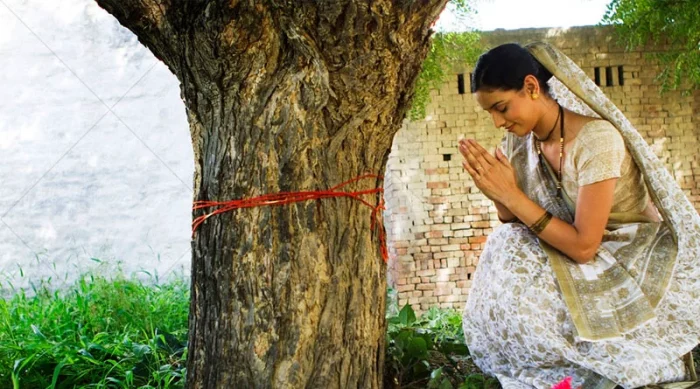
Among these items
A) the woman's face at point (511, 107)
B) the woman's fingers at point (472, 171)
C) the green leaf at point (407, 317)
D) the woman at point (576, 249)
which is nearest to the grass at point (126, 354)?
the green leaf at point (407, 317)

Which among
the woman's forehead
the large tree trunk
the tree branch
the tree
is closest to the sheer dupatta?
the woman's forehead

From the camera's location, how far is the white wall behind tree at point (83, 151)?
22.4ft

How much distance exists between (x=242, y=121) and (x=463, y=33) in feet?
14.1

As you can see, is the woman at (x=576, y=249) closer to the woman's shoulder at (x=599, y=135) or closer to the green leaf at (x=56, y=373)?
the woman's shoulder at (x=599, y=135)

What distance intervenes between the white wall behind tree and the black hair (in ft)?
15.1

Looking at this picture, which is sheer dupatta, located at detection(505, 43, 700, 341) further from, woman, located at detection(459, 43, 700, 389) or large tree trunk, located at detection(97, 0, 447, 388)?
large tree trunk, located at detection(97, 0, 447, 388)

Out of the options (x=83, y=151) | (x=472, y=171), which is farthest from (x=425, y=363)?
(x=83, y=151)

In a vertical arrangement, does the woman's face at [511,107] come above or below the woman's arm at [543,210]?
above

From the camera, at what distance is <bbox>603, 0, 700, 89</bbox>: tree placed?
630 centimetres

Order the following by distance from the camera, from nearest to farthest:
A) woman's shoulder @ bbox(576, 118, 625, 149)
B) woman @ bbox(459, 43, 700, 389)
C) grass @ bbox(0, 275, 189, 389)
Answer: woman @ bbox(459, 43, 700, 389), woman's shoulder @ bbox(576, 118, 625, 149), grass @ bbox(0, 275, 189, 389)

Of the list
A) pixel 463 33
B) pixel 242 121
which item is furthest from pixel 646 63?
pixel 242 121

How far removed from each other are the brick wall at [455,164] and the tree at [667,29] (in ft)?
0.64

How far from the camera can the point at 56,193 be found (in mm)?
6859

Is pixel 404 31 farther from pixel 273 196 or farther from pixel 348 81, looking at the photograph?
pixel 273 196
